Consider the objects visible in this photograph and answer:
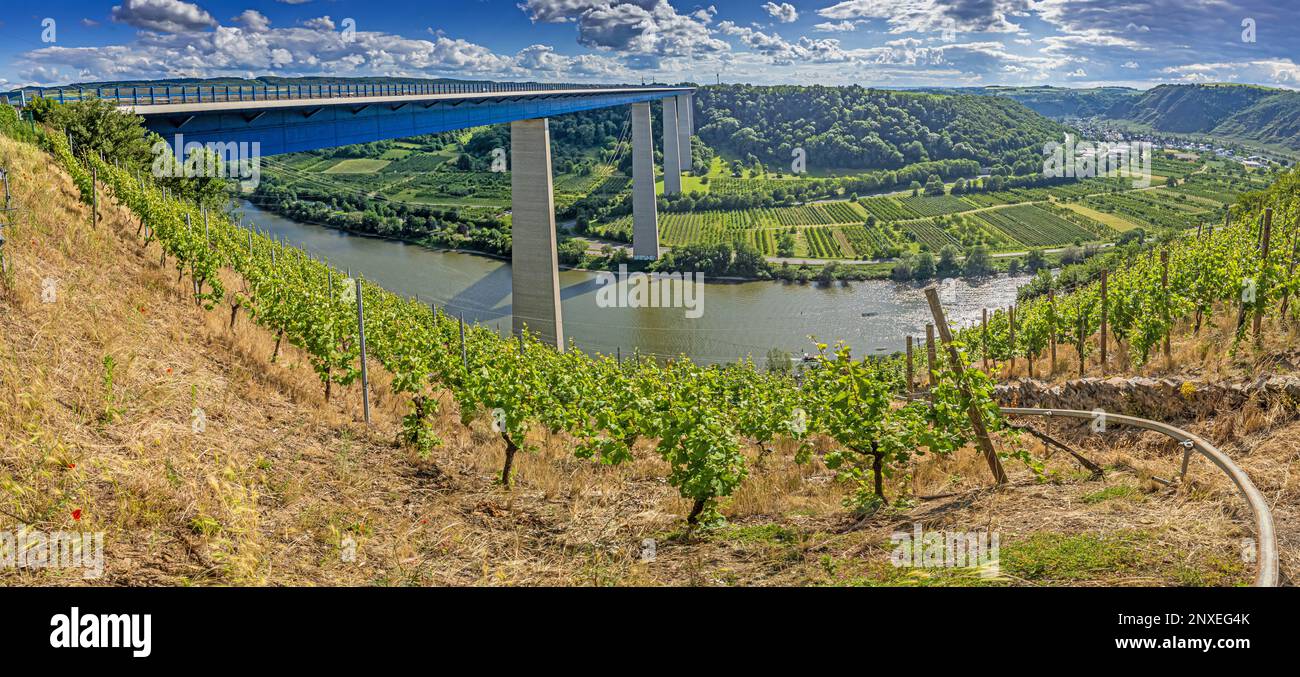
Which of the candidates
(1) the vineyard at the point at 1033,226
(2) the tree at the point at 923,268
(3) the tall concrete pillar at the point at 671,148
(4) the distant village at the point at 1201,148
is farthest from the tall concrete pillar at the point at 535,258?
(4) the distant village at the point at 1201,148

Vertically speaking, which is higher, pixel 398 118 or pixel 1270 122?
pixel 1270 122

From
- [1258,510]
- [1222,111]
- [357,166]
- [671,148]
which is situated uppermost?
[1222,111]

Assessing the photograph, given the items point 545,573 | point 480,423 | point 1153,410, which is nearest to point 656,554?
point 545,573

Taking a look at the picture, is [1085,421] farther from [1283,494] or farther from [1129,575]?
[1129,575]

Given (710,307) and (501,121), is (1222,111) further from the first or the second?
(501,121)

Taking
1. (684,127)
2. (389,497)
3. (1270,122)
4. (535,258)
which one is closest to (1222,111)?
(1270,122)

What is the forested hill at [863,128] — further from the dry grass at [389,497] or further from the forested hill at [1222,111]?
the dry grass at [389,497]
